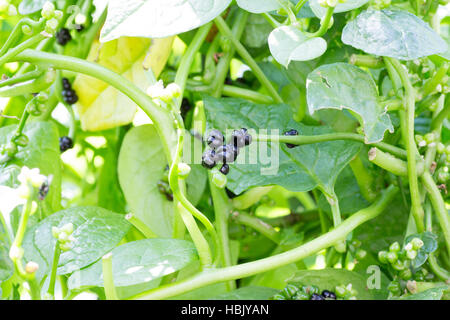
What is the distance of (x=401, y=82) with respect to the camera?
0.46 metres

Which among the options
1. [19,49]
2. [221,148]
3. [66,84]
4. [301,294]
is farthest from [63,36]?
[301,294]

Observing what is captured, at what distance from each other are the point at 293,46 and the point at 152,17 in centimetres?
10

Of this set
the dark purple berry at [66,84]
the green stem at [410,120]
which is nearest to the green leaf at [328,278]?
the green stem at [410,120]

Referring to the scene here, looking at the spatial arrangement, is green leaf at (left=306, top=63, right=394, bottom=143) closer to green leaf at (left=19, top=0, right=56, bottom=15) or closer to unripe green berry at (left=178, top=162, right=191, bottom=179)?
unripe green berry at (left=178, top=162, right=191, bottom=179)

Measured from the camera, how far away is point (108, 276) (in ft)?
1.18

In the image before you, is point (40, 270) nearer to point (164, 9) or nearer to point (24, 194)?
point (24, 194)

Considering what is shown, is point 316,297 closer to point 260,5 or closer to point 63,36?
point 260,5

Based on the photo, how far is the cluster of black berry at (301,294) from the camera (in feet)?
1.47

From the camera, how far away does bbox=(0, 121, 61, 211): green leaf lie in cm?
50

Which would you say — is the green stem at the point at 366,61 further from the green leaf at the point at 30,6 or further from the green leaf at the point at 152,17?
the green leaf at the point at 30,6

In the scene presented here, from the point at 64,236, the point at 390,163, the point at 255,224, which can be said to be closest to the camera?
the point at 64,236

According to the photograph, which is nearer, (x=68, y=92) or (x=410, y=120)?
(x=410, y=120)

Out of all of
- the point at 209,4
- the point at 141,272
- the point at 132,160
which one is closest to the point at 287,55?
the point at 209,4

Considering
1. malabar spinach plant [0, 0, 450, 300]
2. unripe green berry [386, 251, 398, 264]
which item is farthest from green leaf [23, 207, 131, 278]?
unripe green berry [386, 251, 398, 264]
